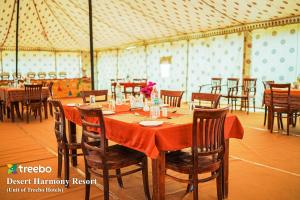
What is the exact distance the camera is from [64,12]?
10.6m

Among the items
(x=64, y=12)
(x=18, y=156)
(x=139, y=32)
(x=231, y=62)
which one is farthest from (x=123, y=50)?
(x=18, y=156)

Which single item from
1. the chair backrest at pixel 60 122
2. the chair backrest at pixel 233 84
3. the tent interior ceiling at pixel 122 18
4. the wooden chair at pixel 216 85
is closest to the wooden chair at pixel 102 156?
the chair backrest at pixel 60 122

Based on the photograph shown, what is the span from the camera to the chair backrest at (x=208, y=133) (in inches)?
90.0

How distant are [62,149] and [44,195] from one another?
1.86 feet

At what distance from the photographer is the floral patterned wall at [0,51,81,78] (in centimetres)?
1363

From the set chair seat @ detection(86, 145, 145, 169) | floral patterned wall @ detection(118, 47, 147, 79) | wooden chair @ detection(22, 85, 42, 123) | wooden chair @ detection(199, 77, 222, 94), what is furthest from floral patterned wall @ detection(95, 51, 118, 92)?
chair seat @ detection(86, 145, 145, 169)

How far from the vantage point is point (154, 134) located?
89.1 inches

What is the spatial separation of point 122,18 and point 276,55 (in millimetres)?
5423

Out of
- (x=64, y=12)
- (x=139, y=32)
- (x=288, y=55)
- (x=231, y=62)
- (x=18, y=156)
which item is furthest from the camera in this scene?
(x=139, y=32)

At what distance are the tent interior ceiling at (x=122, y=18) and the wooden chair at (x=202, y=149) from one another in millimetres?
5431

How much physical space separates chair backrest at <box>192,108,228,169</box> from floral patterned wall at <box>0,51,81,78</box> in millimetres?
13566

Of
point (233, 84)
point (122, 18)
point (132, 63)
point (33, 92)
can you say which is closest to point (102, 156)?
point (33, 92)

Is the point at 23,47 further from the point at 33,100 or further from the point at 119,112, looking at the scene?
the point at 119,112

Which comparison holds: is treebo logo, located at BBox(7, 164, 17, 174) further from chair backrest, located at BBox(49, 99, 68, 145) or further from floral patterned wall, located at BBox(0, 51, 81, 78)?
floral patterned wall, located at BBox(0, 51, 81, 78)
